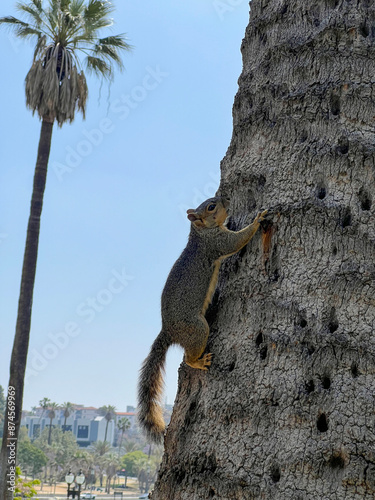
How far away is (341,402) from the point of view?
205 cm

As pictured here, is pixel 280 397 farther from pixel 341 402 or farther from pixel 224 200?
pixel 224 200

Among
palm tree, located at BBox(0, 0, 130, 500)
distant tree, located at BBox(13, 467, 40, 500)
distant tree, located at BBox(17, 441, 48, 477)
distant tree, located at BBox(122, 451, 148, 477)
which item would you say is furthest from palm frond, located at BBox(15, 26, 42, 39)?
distant tree, located at BBox(122, 451, 148, 477)

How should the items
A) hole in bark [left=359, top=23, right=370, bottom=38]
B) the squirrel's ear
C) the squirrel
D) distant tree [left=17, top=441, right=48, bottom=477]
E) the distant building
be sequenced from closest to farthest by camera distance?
hole in bark [left=359, top=23, right=370, bottom=38], the squirrel, the squirrel's ear, distant tree [left=17, top=441, right=48, bottom=477], the distant building

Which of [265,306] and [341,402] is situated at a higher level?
[265,306]

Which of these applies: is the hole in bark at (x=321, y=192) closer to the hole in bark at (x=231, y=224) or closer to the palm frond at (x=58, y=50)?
the hole in bark at (x=231, y=224)

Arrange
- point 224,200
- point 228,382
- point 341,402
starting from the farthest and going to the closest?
point 224,200 < point 228,382 < point 341,402

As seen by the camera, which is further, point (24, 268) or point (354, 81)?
point (24, 268)

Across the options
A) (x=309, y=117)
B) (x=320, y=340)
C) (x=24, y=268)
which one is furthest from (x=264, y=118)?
(x=24, y=268)

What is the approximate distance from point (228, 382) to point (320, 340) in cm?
42

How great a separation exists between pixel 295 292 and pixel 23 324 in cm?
839

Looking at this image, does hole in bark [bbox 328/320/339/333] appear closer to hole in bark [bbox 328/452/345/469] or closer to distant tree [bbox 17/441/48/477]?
hole in bark [bbox 328/452/345/469]

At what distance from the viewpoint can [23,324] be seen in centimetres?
1000

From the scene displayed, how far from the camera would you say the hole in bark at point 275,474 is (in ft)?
6.72

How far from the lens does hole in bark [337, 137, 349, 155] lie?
2447 mm
